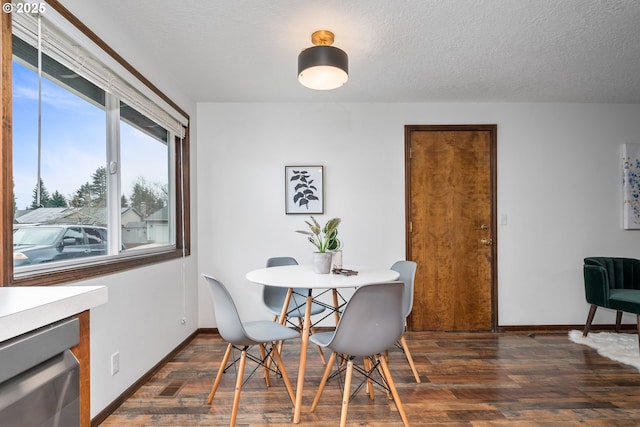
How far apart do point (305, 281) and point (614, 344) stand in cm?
304

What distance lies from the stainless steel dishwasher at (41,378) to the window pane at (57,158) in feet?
3.03

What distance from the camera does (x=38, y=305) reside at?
76 cm

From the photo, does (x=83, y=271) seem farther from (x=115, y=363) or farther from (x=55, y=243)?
(x=115, y=363)

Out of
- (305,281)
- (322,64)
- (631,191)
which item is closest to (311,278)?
(305,281)

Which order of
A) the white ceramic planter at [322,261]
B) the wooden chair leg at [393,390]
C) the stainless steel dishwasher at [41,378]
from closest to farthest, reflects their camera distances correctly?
1. the stainless steel dishwasher at [41,378]
2. the wooden chair leg at [393,390]
3. the white ceramic planter at [322,261]

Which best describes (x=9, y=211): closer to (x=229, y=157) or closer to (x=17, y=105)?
(x=17, y=105)

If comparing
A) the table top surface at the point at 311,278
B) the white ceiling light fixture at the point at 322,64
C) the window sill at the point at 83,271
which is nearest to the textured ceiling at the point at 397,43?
the white ceiling light fixture at the point at 322,64

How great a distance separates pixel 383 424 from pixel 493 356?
150 centimetres

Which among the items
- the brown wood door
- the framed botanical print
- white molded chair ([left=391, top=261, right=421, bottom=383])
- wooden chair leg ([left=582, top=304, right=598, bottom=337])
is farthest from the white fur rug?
the framed botanical print

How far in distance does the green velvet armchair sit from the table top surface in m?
2.19

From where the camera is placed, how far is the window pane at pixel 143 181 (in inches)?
97.1

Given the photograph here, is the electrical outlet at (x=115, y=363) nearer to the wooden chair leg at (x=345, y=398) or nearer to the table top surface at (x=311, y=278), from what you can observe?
the table top surface at (x=311, y=278)

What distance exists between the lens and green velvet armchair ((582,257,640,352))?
3061 mm

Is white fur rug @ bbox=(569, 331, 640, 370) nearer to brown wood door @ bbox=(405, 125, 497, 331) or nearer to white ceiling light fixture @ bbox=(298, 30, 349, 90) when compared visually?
brown wood door @ bbox=(405, 125, 497, 331)
